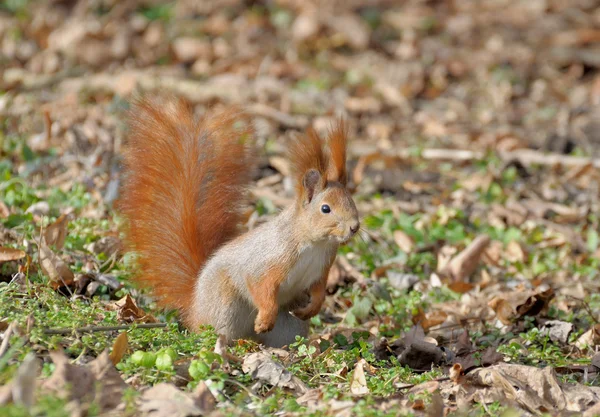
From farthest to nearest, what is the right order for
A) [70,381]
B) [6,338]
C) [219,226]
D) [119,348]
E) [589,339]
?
[589,339], [219,226], [119,348], [6,338], [70,381]

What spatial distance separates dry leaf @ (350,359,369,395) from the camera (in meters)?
2.77

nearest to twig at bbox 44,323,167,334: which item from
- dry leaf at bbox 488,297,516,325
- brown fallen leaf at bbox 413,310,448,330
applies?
brown fallen leaf at bbox 413,310,448,330

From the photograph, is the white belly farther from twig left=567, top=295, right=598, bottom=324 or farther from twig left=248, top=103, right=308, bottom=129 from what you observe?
twig left=248, top=103, right=308, bottom=129

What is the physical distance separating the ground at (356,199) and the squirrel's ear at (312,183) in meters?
0.42

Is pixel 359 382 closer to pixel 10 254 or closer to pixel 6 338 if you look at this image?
pixel 6 338

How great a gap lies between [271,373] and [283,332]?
509 millimetres

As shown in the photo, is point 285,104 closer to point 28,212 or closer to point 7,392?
point 28,212

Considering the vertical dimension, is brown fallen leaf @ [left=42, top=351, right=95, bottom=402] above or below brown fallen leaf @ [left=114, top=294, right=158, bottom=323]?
above

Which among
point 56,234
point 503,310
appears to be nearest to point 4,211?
point 56,234

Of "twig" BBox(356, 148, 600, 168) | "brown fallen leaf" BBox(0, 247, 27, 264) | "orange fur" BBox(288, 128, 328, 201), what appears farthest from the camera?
"twig" BBox(356, 148, 600, 168)

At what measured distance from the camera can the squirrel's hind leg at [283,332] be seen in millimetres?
3320

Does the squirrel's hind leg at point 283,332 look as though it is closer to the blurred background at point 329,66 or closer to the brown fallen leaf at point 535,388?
the brown fallen leaf at point 535,388

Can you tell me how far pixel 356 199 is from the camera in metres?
5.34

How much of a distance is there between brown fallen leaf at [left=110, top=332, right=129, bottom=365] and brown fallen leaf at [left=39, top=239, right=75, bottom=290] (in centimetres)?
78
